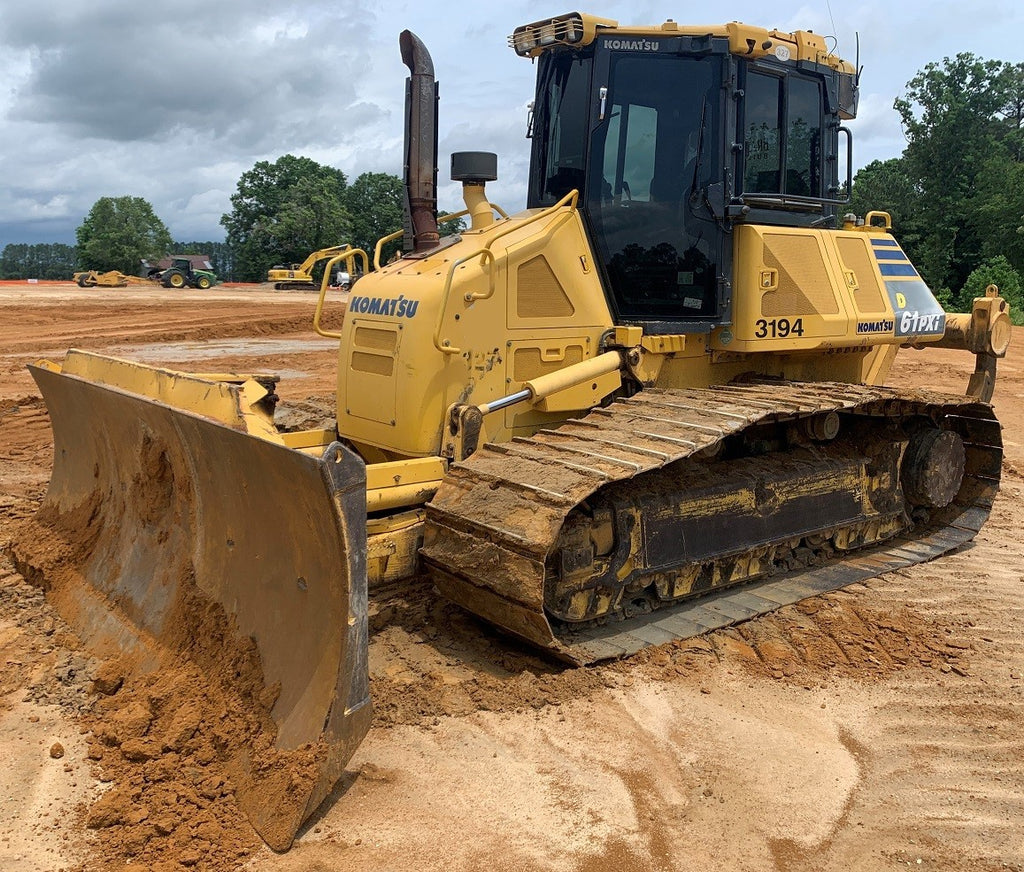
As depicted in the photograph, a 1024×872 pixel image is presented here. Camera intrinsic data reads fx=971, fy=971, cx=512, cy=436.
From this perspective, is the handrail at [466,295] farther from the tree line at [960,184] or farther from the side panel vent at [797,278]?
the tree line at [960,184]

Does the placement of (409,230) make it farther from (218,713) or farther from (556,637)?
(218,713)

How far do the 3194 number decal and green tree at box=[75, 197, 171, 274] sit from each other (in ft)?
203

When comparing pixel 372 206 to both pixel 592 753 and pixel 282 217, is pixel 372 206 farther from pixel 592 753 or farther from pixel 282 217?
pixel 592 753

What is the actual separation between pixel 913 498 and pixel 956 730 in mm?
2819

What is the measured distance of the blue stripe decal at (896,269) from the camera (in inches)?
265

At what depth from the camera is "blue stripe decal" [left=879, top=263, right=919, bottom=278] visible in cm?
674

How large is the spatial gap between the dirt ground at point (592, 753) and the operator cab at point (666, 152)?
2052 millimetres

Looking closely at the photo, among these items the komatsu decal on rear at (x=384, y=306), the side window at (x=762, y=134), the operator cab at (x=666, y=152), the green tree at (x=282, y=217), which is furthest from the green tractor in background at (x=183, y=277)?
the side window at (x=762, y=134)

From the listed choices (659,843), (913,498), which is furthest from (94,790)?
(913,498)

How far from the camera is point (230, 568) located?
4.21 m

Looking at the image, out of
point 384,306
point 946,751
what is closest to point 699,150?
point 384,306

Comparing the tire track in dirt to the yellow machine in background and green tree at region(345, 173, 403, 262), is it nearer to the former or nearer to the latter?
the yellow machine in background

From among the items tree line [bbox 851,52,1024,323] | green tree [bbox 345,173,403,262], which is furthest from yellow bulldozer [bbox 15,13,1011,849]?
green tree [bbox 345,173,403,262]

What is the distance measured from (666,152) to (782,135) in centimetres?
87
